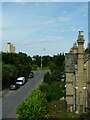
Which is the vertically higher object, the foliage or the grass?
the foliage

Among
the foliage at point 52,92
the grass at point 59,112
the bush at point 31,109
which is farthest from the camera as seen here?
the foliage at point 52,92

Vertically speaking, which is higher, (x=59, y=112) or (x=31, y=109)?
(x=31, y=109)

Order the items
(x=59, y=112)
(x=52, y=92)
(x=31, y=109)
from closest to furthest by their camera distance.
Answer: (x=31, y=109) → (x=59, y=112) → (x=52, y=92)

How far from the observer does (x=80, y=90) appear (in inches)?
1057

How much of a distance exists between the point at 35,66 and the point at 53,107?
77352 millimetres

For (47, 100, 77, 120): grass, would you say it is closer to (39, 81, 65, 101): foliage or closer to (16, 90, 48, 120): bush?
(16, 90, 48, 120): bush

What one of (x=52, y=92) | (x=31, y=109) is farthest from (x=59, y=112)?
(x=52, y=92)

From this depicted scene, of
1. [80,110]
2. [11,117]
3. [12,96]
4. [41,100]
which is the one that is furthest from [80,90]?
[12,96]

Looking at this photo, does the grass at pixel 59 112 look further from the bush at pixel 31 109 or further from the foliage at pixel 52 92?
the foliage at pixel 52 92

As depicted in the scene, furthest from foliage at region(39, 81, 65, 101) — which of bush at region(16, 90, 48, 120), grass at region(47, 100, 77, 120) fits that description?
bush at region(16, 90, 48, 120)

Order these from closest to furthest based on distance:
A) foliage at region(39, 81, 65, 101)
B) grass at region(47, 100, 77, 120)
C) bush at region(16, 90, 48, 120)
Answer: bush at region(16, 90, 48, 120) < grass at region(47, 100, 77, 120) < foliage at region(39, 81, 65, 101)

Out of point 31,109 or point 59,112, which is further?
point 59,112

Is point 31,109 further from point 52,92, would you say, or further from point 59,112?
point 52,92

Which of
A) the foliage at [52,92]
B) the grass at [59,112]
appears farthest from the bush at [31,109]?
the foliage at [52,92]
